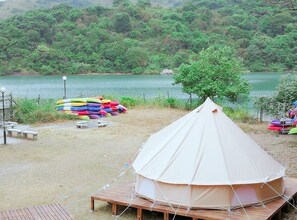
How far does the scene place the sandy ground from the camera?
29.1 feet

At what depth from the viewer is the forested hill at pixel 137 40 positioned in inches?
2190

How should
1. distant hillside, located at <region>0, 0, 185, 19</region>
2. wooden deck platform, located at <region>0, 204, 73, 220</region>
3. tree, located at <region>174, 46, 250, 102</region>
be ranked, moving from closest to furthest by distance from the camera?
wooden deck platform, located at <region>0, 204, 73, 220</region> → tree, located at <region>174, 46, 250, 102</region> → distant hillside, located at <region>0, 0, 185, 19</region>

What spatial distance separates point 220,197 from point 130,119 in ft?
42.3

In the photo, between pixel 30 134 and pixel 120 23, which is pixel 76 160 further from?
pixel 120 23

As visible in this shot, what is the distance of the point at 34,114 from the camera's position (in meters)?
19.4

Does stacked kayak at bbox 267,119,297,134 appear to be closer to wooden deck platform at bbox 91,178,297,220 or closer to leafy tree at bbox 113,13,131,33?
wooden deck platform at bbox 91,178,297,220

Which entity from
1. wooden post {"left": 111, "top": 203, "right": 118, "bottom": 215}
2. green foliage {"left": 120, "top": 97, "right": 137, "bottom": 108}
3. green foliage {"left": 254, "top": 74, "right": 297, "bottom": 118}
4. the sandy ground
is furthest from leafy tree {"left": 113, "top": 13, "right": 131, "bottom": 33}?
wooden post {"left": 111, "top": 203, "right": 118, "bottom": 215}

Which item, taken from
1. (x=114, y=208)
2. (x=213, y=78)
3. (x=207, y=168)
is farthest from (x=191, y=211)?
(x=213, y=78)

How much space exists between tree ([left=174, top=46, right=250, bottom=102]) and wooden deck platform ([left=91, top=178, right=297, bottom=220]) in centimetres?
1501

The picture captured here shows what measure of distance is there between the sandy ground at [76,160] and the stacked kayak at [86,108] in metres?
1.54

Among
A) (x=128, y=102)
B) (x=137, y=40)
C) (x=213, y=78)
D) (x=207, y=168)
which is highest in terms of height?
(x=137, y=40)

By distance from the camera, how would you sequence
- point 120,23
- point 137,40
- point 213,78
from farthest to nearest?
point 120,23 → point 137,40 → point 213,78

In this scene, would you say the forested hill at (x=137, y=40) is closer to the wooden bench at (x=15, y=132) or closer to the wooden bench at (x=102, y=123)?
the wooden bench at (x=102, y=123)

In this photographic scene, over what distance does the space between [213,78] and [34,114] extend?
9614 mm
